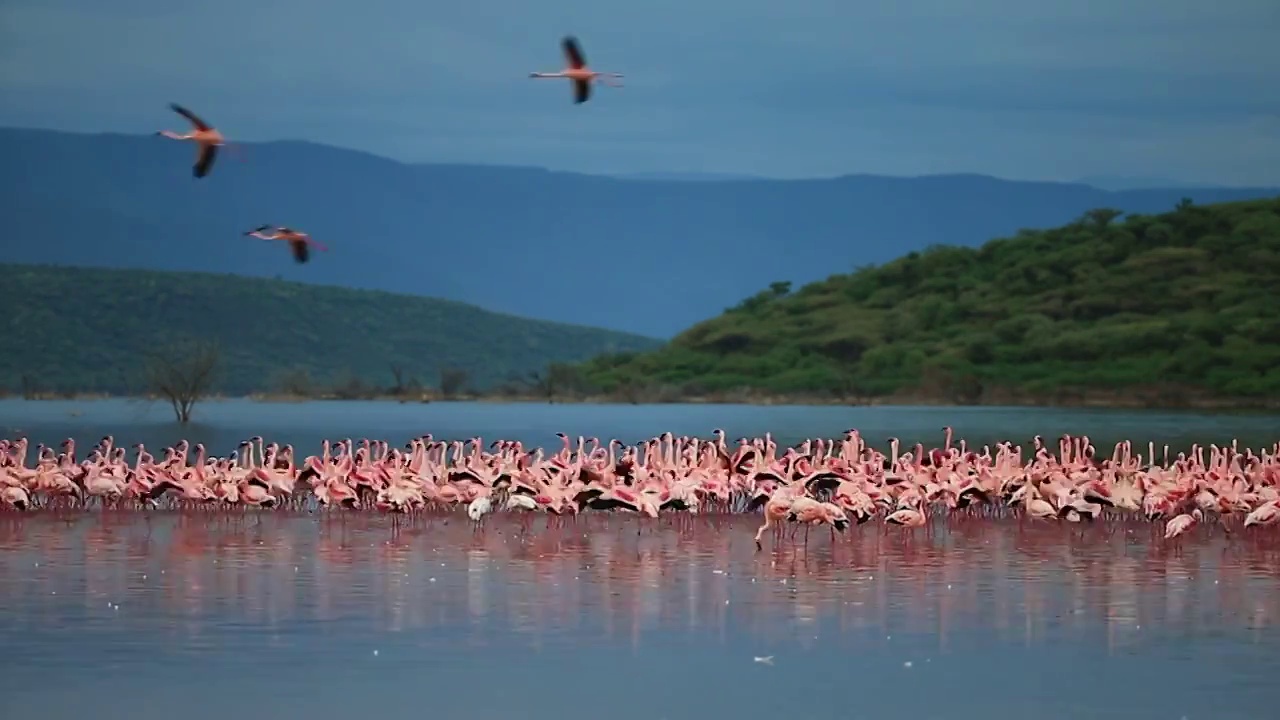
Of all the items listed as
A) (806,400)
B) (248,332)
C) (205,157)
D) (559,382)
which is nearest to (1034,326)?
(806,400)

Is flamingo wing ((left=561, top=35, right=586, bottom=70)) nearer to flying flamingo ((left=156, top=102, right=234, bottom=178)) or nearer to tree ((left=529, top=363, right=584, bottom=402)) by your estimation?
flying flamingo ((left=156, top=102, right=234, bottom=178))

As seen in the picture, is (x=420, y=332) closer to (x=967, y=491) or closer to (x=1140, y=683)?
(x=967, y=491)

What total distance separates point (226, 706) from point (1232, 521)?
1499 cm

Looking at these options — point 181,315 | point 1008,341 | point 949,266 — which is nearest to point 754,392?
point 1008,341

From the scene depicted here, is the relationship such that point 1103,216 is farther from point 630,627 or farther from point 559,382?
point 630,627

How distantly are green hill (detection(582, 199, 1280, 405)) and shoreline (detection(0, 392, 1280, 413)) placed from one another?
26 centimetres

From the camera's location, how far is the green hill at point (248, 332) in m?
103

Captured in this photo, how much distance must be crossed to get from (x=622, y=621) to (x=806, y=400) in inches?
3029

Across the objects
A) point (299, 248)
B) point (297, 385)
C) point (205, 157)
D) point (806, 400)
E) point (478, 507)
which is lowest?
point (478, 507)

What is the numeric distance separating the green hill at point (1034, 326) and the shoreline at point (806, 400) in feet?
0.87

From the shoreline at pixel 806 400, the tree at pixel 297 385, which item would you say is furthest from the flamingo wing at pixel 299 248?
the tree at pixel 297 385

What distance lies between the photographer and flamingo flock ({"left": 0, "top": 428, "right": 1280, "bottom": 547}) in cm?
2291

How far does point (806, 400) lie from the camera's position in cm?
9256

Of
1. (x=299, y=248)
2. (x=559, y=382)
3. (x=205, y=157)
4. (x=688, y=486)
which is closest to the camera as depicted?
(x=205, y=157)
